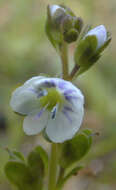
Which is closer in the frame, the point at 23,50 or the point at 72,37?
the point at 72,37

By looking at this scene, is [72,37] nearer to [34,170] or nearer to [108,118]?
[34,170]

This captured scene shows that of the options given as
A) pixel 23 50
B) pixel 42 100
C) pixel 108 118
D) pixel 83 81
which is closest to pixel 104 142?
pixel 108 118

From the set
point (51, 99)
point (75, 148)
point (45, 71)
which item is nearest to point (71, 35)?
point (51, 99)

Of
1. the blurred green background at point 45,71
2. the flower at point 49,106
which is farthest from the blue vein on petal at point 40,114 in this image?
the blurred green background at point 45,71

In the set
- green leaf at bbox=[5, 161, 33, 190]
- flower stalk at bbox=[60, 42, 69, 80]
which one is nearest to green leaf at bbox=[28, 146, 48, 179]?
green leaf at bbox=[5, 161, 33, 190]

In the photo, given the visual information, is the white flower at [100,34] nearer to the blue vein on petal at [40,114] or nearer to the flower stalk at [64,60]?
the flower stalk at [64,60]

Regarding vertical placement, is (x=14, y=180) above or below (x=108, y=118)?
above
